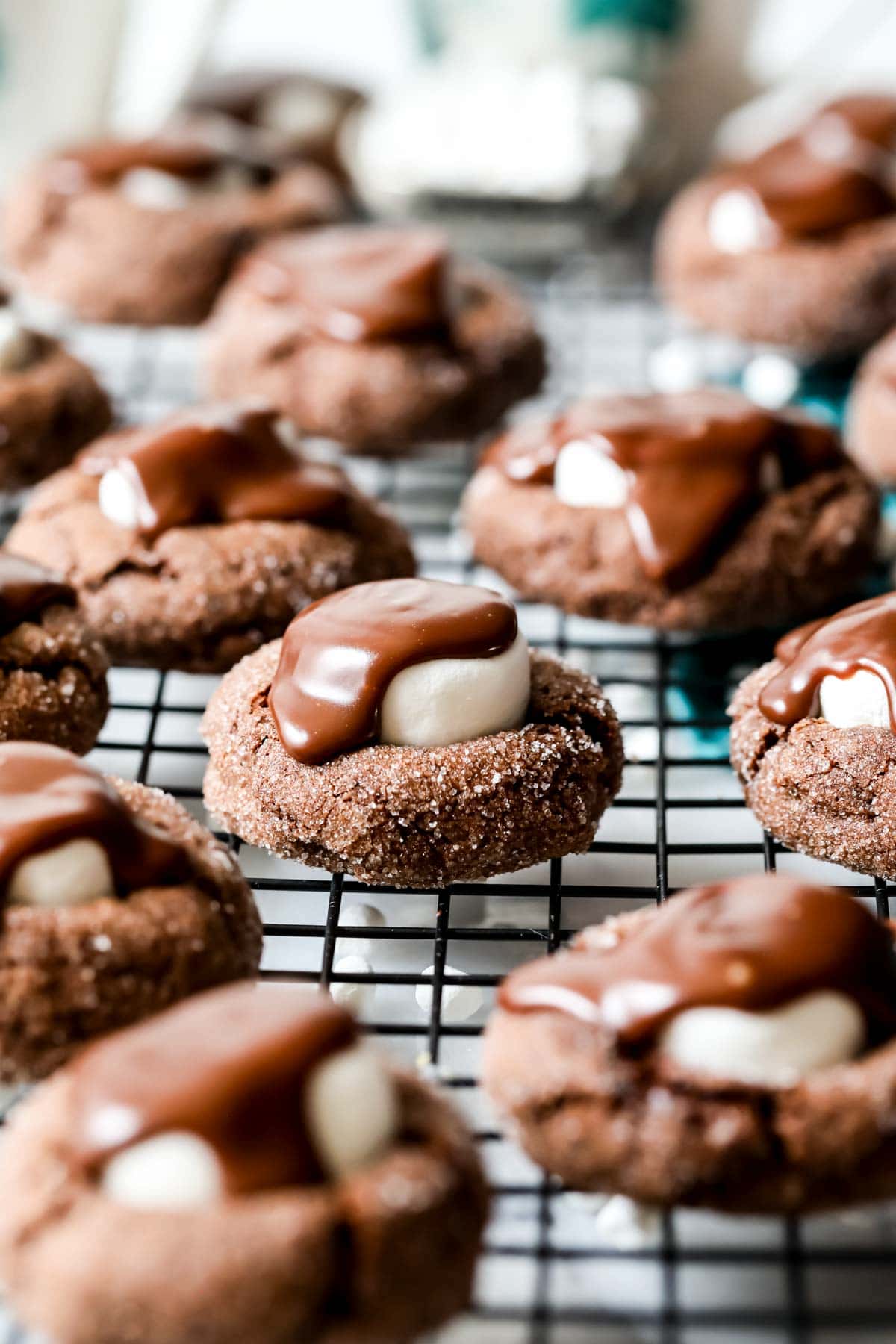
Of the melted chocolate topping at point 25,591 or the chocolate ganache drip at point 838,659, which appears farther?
the melted chocolate topping at point 25,591

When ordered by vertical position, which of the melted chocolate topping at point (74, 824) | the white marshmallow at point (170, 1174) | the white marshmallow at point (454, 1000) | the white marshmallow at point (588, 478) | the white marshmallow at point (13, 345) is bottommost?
the white marshmallow at point (454, 1000)

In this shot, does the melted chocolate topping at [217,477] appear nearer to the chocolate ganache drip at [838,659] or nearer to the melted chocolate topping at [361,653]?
the melted chocolate topping at [361,653]

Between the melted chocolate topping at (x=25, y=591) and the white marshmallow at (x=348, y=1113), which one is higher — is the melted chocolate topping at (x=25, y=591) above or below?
below

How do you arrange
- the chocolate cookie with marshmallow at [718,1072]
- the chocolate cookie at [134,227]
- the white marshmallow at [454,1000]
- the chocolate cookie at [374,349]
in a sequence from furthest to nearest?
the chocolate cookie at [134,227] → the chocolate cookie at [374,349] → the white marshmallow at [454,1000] → the chocolate cookie with marshmallow at [718,1072]

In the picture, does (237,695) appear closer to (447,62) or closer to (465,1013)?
(465,1013)

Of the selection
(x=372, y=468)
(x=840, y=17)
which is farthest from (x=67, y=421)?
(x=840, y=17)

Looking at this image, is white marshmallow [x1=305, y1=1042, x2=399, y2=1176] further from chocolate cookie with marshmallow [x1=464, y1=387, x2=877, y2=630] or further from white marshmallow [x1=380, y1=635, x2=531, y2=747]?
chocolate cookie with marshmallow [x1=464, y1=387, x2=877, y2=630]

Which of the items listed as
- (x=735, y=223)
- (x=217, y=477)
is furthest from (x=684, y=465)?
(x=735, y=223)

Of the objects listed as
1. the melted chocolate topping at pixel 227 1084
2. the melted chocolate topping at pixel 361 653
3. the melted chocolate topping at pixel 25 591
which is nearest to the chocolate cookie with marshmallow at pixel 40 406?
the melted chocolate topping at pixel 25 591
